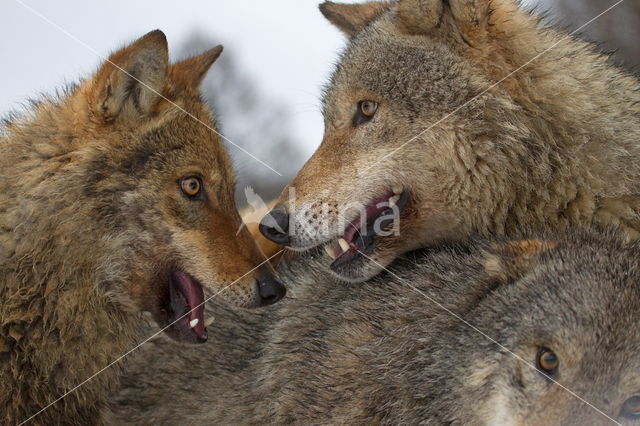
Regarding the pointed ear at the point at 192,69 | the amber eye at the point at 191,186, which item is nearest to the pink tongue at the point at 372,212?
the amber eye at the point at 191,186

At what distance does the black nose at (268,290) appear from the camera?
167 inches

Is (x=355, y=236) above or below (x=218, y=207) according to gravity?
below

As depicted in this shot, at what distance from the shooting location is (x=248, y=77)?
45.6ft

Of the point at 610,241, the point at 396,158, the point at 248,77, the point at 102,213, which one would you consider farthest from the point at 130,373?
the point at 248,77

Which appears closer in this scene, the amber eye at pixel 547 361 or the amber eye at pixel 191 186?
the amber eye at pixel 547 361

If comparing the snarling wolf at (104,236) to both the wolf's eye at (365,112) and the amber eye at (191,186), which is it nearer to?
the amber eye at (191,186)

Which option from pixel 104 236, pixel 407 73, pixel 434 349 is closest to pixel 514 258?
pixel 434 349

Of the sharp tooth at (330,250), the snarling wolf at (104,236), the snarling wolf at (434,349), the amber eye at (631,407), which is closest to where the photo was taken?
the amber eye at (631,407)

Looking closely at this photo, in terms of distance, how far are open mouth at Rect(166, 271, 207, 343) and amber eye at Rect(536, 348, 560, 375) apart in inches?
68.0

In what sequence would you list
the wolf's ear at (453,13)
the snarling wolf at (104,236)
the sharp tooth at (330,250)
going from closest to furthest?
the snarling wolf at (104,236), the wolf's ear at (453,13), the sharp tooth at (330,250)

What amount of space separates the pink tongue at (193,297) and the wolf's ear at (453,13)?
1862 millimetres

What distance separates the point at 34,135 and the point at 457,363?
7.46 ft

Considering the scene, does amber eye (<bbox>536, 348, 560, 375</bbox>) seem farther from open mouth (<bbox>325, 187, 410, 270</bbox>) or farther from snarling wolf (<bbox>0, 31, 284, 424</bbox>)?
snarling wolf (<bbox>0, 31, 284, 424</bbox>)

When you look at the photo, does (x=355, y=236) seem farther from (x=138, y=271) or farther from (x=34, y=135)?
(x=34, y=135)
